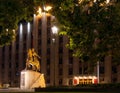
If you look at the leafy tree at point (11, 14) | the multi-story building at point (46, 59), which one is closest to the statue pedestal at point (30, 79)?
the multi-story building at point (46, 59)

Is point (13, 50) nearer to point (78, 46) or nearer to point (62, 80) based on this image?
point (62, 80)

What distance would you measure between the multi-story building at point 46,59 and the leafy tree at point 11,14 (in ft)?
198

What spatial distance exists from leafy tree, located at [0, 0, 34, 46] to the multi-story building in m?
60.4

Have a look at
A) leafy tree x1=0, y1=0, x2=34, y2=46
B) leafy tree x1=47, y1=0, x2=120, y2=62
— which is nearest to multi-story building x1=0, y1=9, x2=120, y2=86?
leafy tree x1=47, y1=0, x2=120, y2=62

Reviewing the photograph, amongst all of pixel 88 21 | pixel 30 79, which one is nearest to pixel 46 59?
pixel 30 79

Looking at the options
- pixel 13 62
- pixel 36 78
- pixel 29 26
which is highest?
pixel 29 26

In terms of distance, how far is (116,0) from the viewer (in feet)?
64.6

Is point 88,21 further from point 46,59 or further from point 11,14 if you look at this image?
point 46,59

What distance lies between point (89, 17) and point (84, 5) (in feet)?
4.54

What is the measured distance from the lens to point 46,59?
9388cm

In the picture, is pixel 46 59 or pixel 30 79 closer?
pixel 30 79

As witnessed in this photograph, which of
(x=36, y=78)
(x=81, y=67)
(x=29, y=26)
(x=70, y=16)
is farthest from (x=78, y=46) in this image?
(x=29, y=26)

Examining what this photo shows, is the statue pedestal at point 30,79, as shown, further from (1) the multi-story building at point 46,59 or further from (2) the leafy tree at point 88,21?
(2) the leafy tree at point 88,21

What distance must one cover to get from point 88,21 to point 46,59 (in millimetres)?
74888
